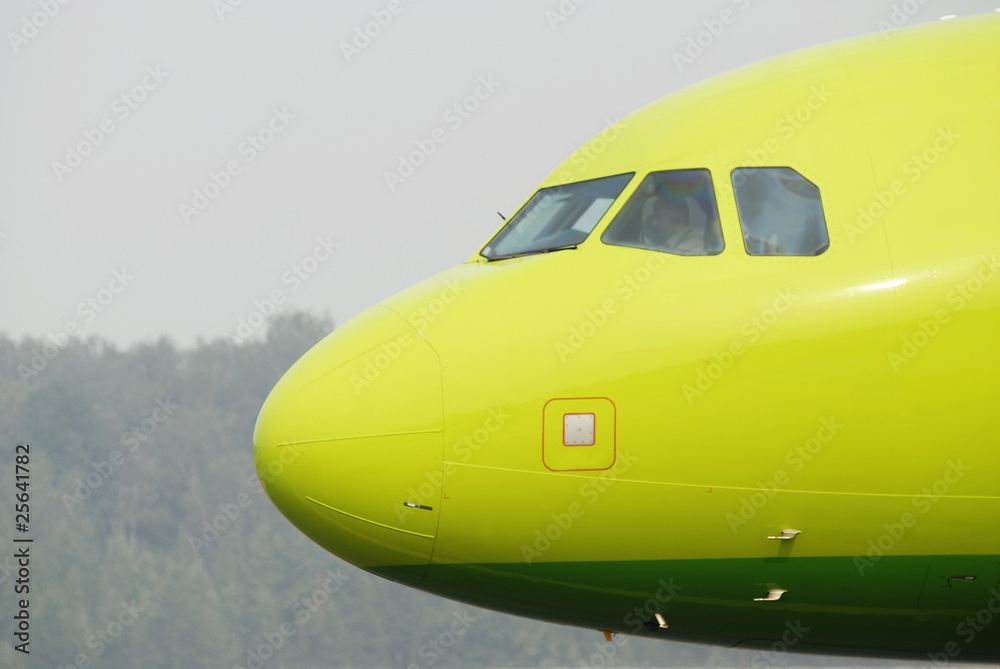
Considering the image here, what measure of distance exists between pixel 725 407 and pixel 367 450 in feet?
6.77

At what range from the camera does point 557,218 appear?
7758 mm

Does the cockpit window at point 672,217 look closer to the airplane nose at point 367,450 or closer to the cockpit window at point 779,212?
the cockpit window at point 779,212

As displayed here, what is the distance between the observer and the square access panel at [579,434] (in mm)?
6680

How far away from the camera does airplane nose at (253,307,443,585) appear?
6723 millimetres

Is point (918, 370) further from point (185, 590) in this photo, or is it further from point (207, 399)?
point (207, 399)

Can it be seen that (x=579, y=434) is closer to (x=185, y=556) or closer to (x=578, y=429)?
(x=578, y=429)

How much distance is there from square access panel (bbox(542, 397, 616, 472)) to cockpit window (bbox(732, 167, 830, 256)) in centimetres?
134

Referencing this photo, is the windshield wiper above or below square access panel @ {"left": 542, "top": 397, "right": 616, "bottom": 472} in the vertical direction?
above

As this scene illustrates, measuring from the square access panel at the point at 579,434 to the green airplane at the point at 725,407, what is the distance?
1 cm

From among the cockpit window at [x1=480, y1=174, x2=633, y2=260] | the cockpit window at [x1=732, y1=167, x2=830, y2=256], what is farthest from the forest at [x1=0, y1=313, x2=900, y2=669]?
the cockpit window at [x1=732, y1=167, x2=830, y2=256]

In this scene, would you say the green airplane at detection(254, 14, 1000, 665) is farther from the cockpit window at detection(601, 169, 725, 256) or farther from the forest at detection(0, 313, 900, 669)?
the forest at detection(0, 313, 900, 669)

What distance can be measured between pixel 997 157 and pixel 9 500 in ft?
165

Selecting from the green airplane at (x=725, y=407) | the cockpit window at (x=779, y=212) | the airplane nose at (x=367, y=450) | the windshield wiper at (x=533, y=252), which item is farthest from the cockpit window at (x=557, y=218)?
the airplane nose at (x=367, y=450)

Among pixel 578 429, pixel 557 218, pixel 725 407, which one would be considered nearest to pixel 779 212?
pixel 725 407
